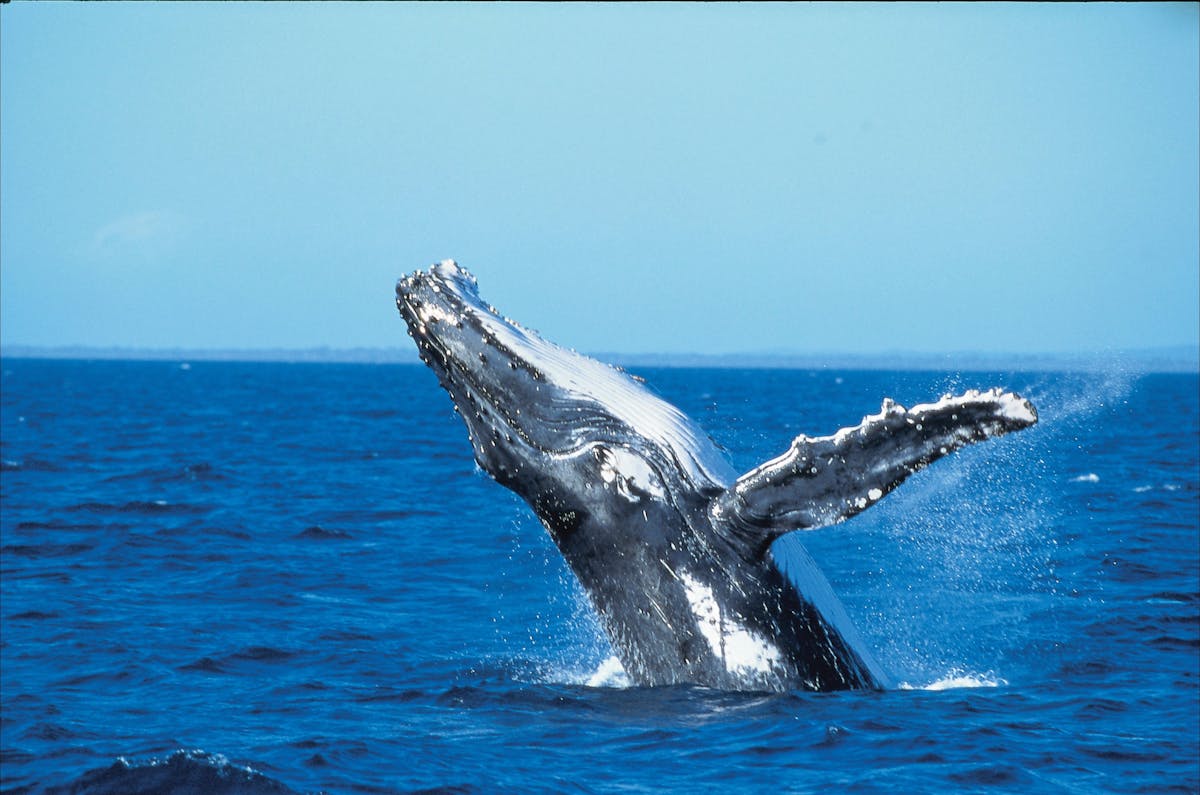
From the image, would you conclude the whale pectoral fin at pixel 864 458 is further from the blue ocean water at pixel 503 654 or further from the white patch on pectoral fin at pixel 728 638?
the blue ocean water at pixel 503 654

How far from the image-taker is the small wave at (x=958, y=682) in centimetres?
841

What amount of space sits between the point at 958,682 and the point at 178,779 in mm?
4883

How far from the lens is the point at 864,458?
238 inches

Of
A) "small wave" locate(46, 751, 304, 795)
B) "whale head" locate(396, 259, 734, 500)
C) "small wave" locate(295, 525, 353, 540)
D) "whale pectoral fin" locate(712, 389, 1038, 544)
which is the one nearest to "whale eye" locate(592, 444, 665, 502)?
"whale head" locate(396, 259, 734, 500)

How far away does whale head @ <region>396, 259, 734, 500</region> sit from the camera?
7.11 meters

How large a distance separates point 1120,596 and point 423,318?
7685 millimetres

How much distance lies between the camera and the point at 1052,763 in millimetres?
6730

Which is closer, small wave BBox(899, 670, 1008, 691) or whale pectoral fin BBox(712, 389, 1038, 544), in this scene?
whale pectoral fin BBox(712, 389, 1038, 544)

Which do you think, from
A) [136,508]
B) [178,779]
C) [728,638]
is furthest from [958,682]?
[136,508]

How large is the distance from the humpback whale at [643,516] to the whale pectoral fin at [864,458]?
0.18 metres

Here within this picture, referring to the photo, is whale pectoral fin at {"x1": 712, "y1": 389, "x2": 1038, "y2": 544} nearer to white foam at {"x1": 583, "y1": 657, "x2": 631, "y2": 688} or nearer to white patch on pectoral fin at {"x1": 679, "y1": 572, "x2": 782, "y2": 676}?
white patch on pectoral fin at {"x1": 679, "y1": 572, "x2": 782, "y2": 676}

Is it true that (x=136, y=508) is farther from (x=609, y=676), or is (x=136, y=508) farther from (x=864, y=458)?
(x=864, y=458)

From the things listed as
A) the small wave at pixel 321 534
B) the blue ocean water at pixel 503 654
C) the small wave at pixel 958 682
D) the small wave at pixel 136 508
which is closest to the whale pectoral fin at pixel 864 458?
the blue ocean water at pixel 503 654

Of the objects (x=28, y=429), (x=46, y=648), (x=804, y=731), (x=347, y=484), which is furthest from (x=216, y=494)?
(x=28, y=429)
